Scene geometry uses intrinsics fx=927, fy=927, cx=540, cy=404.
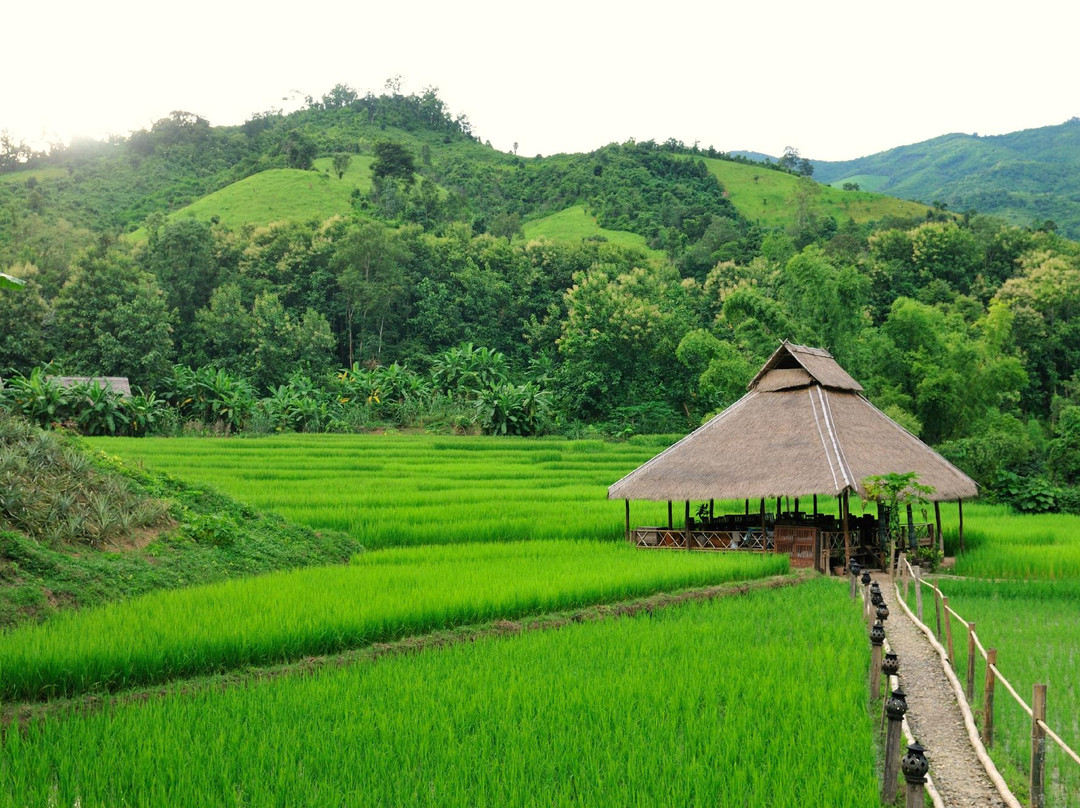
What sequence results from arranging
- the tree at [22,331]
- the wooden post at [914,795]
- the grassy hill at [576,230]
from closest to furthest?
the wooden post at [914,795] < the tree at [22,331] < the grassy hill at [576,230]

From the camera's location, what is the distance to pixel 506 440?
103ft

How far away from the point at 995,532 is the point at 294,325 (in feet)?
114

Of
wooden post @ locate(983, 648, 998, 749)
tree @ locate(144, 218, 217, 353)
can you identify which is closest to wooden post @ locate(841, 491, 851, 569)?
wooden post @ locate(983, 648, 998, 749)

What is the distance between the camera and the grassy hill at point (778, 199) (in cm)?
6850

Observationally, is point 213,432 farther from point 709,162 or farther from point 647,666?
point 709,162

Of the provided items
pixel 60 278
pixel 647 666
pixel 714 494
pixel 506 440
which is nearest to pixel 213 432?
pixel 506 440

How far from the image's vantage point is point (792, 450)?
1589 cm

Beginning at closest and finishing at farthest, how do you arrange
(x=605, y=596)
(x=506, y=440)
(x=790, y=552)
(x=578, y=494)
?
(x=605, y=596), (x=790, y=552), (x=578, y=494), (x=506, y=440)

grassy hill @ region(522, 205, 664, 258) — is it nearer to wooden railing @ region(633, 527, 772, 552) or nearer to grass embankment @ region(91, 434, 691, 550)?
grass embankment @ region(91, 434, 691, 550)

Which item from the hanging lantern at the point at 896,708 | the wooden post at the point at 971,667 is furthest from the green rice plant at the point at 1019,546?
the hanging lantern at the point at 896,708

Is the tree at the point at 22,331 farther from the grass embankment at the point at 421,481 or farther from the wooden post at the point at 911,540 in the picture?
the wooden post at the point at 911,540

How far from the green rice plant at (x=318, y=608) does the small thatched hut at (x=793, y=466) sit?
1.54 metres

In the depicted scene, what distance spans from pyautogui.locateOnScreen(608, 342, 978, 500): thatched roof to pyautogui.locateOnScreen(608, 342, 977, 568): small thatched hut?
21 mm

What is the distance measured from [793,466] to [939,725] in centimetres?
927
